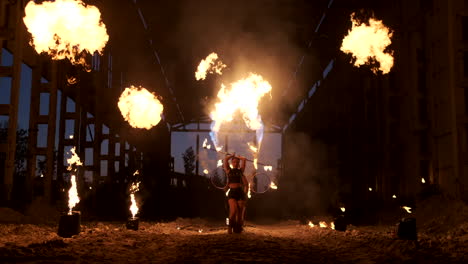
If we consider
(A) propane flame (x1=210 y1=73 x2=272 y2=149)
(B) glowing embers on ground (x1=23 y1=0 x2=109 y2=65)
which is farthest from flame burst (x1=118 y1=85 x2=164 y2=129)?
(A) propane flame (x1=210 y1=73 x2=272 y2=149)

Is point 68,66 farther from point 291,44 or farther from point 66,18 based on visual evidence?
point 291,44

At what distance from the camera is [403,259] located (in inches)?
381

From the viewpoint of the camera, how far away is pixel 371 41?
67.9ft

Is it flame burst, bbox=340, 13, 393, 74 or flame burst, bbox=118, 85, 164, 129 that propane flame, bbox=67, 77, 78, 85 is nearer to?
flame burst, bbox=118, 85, 164, 129

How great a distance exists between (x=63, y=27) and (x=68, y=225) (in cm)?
1040

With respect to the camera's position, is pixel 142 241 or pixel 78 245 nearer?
pixel 78 245

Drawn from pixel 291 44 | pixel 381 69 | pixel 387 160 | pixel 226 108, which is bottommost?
pixel 387 160

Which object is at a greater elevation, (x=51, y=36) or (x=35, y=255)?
(x=51, y=36)

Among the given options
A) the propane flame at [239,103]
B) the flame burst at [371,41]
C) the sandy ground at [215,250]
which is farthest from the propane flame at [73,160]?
the flame burst at [371,41]

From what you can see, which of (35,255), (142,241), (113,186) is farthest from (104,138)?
(35,255)

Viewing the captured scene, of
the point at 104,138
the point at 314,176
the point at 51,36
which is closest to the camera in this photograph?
the point at 51,36

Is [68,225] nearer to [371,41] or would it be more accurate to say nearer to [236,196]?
[236,196]

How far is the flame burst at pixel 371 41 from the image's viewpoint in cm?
2020

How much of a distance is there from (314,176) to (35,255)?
31.7m
